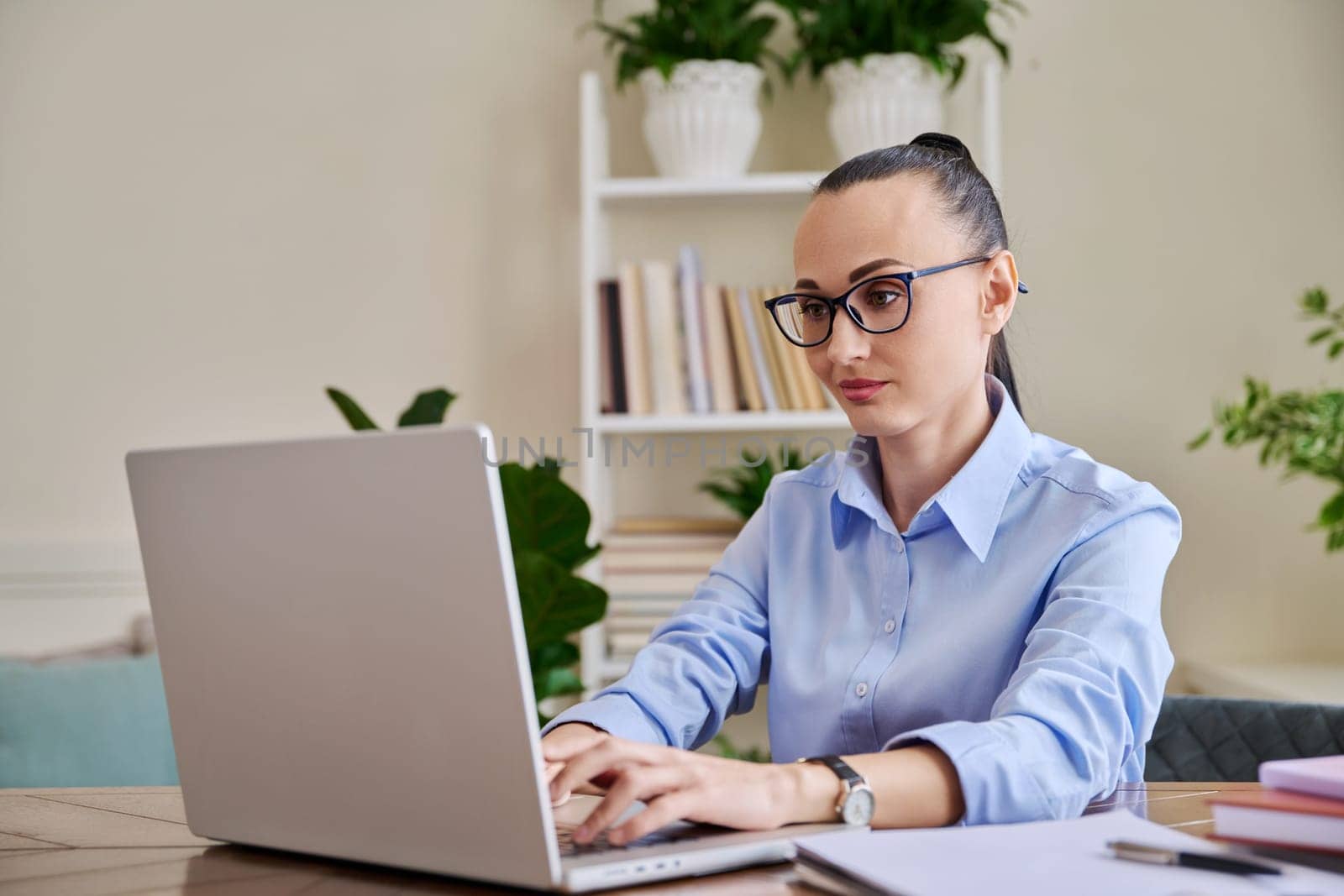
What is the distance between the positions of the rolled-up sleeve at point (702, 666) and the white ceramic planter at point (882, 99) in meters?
1.20

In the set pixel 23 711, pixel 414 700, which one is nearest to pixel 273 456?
pixel 414 700

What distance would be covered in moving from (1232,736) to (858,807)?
78cm

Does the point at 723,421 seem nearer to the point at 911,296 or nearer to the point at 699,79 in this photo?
the point at 699,79

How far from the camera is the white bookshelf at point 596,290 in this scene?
240 cm

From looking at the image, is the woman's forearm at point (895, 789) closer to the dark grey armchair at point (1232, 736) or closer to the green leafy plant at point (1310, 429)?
the dark grey armchair at point (1232, 736)

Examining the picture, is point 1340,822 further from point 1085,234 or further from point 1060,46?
point 1060,46

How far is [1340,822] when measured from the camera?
0.74 metres

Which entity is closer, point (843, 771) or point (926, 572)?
point (843, 771)

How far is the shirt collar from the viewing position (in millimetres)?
1183

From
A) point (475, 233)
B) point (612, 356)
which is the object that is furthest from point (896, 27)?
point (475, 233)

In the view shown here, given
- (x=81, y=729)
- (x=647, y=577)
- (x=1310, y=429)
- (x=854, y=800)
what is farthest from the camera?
(x=647, y=577)

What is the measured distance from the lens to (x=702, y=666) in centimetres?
126

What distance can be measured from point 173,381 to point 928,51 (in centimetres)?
177

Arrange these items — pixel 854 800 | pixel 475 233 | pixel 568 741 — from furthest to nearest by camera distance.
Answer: pixel 475 233, pixel 568 741, pixel 854 800
